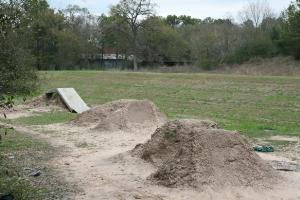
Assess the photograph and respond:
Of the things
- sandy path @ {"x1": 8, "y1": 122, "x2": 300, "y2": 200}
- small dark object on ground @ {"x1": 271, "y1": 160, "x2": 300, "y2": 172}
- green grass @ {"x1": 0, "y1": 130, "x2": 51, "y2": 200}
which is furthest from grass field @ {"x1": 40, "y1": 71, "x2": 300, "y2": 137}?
small dark object on ground @ {"x1": 271, "y1": 160, "x2": 300, "y2": 172}

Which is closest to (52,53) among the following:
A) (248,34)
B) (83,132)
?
(248,34)

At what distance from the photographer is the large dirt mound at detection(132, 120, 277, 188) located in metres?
9.45

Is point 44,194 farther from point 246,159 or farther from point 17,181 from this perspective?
point 246,159

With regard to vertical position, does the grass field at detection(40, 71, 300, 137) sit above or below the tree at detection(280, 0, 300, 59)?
below

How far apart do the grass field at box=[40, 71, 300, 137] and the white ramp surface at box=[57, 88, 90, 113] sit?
2.63 meters

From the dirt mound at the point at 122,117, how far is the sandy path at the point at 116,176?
1716 millimetres

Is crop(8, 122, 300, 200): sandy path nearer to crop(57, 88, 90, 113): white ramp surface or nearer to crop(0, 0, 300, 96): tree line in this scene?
crop(57, 88, 90, 113): white ramp surface

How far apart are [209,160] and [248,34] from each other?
5119cm

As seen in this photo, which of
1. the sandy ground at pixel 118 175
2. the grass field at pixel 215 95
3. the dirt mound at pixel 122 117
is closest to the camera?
the sandy ground at pixel 118 175

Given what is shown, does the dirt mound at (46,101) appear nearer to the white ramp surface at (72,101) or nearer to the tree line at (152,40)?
the white ramp surface at (72,101)

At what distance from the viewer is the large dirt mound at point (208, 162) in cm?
945

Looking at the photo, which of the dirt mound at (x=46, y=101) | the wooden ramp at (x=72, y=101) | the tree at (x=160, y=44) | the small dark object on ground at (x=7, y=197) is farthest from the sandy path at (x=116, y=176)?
the tree at (x=160, y=44)

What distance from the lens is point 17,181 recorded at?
30.6ft

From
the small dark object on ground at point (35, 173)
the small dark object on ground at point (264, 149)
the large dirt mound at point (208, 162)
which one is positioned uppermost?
the large dirt mound at point (208, 162)
